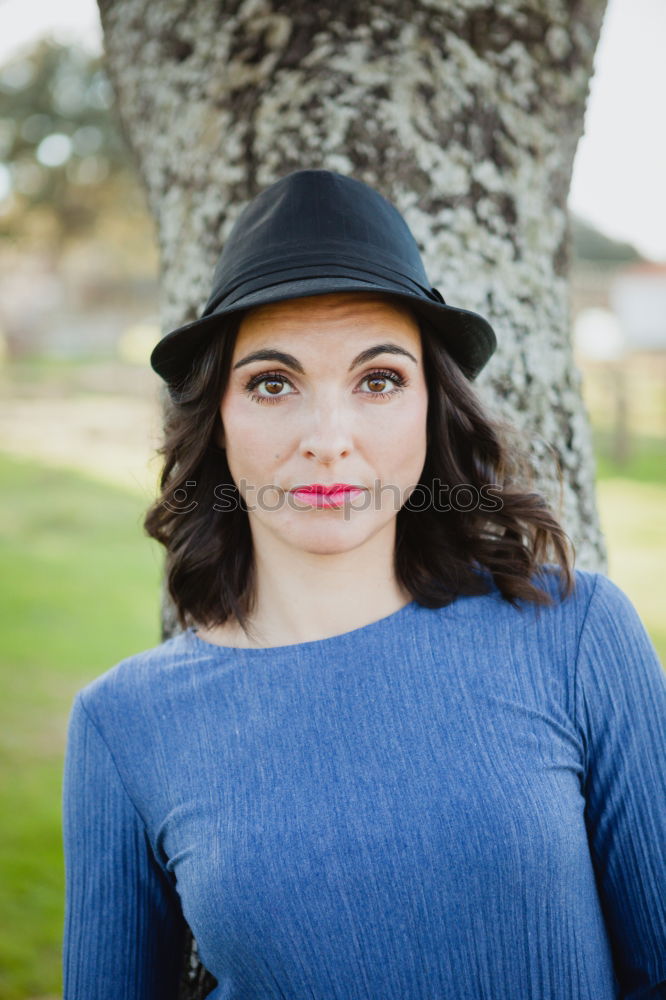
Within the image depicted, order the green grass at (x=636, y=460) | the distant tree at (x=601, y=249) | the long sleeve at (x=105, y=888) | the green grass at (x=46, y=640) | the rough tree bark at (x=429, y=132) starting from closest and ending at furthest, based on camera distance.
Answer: the long sleeve at (x=105, y=888) → the rough tree bark at (x=429, y=132) → the green grass at (x=46, y=640) → the green grass at (x=636, y=460) → the distant tree at (x=601, y=249)

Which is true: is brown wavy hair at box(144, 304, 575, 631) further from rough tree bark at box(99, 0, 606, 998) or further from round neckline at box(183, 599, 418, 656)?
rough tree bark at box(99, 0, 606, 998)

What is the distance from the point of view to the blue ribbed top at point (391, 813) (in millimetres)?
1416

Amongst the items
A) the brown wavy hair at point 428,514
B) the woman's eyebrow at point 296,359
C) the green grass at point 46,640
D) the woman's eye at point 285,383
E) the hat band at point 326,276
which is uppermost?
the hat band at point 326,276

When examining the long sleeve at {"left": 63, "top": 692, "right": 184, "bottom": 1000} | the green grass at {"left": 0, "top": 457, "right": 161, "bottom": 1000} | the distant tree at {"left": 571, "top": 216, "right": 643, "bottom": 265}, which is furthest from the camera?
the distant tree at {"left": 571, "top": 216, "right": 643, "bottom": 265}

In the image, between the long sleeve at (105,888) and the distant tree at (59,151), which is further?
the distant tree at (59,151)

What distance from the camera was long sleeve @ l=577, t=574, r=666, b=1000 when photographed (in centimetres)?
146

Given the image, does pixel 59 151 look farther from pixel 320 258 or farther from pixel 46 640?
pixel 320 258

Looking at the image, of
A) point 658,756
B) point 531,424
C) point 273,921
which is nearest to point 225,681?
point 273,921

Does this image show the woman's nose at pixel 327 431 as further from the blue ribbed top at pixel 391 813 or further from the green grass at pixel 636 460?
the green grass at pixel 636 460

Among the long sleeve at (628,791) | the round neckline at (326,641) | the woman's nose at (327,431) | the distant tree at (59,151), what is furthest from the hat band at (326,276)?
the distant tree at (59,151)

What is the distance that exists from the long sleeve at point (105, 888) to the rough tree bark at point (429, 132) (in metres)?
0.44

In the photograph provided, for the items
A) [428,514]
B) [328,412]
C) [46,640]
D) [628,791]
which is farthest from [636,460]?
[328,412]

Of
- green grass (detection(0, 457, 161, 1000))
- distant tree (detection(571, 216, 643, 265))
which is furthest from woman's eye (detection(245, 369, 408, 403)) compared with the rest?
distant tree (detection(571, 216, 643, 265))

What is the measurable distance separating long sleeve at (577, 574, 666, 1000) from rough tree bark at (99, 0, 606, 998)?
2.22 feet
